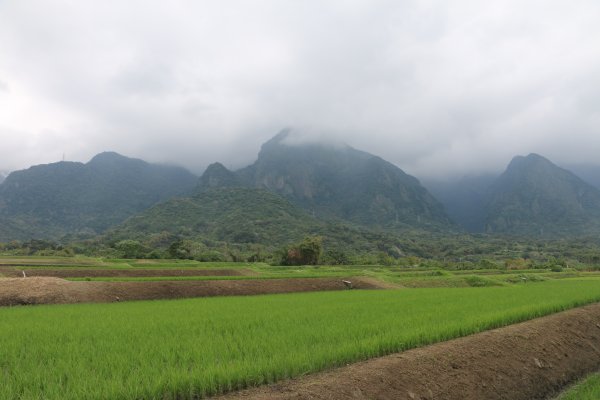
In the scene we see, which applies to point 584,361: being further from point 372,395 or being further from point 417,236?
point 417,236

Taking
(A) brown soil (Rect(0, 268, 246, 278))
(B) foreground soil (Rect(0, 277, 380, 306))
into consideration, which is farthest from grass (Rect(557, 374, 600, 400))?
(A) brown soil (Rect(0, 268, 246, 278))

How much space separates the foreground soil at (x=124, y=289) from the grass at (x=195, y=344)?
17.3ft

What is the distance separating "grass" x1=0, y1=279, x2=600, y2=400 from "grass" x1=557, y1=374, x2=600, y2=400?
8.91ft

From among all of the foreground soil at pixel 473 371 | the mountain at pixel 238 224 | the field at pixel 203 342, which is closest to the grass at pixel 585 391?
the foreground soil at pixel 473 371

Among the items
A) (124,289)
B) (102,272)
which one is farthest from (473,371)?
(102,272)

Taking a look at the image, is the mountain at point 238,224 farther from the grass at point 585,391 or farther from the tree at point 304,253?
the grass at point 585,391

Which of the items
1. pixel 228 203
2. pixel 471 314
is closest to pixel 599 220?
pixel 228 203

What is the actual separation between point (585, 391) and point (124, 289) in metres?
21.9

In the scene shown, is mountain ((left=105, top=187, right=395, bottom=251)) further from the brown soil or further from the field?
the field

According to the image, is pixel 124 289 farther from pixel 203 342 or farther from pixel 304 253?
pixel 304 253

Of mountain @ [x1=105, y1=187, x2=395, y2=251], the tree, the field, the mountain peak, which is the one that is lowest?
the tree

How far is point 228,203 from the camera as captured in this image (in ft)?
511

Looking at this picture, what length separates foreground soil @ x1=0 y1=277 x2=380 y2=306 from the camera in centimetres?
2123

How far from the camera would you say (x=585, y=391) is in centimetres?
896
